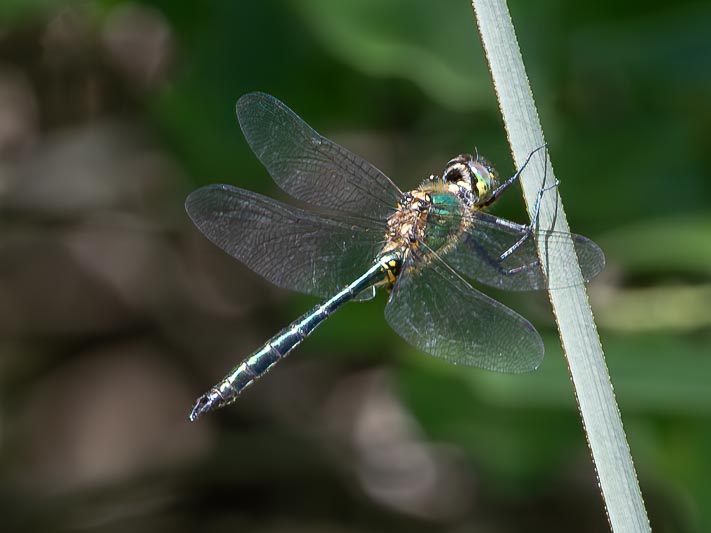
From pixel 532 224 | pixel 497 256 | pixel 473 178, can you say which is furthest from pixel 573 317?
pixel 473 178

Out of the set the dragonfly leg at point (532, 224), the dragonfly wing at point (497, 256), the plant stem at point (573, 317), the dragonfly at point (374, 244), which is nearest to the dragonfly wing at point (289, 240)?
the dragonfly at point (374, 244)

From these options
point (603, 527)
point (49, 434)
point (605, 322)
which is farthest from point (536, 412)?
point (49, 434)

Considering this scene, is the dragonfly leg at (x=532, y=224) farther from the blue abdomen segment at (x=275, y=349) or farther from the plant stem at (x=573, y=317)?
the blue abdomen segment at (x=275, y=349)

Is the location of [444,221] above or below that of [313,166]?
below

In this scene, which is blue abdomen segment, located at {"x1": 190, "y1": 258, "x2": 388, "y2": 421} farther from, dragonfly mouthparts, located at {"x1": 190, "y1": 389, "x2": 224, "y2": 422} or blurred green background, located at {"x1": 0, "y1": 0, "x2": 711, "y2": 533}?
blurred green background, located at {"x1": 0, "y1": 0, "x2": 711, "y2": 533}

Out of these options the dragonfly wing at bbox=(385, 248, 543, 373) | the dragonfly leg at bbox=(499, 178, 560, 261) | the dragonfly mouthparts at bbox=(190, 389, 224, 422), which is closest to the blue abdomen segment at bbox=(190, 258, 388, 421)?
the dragonfly mouthparts at bbox=(190, 389, 224, 422)

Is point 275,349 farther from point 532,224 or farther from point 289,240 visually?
point 532,224
